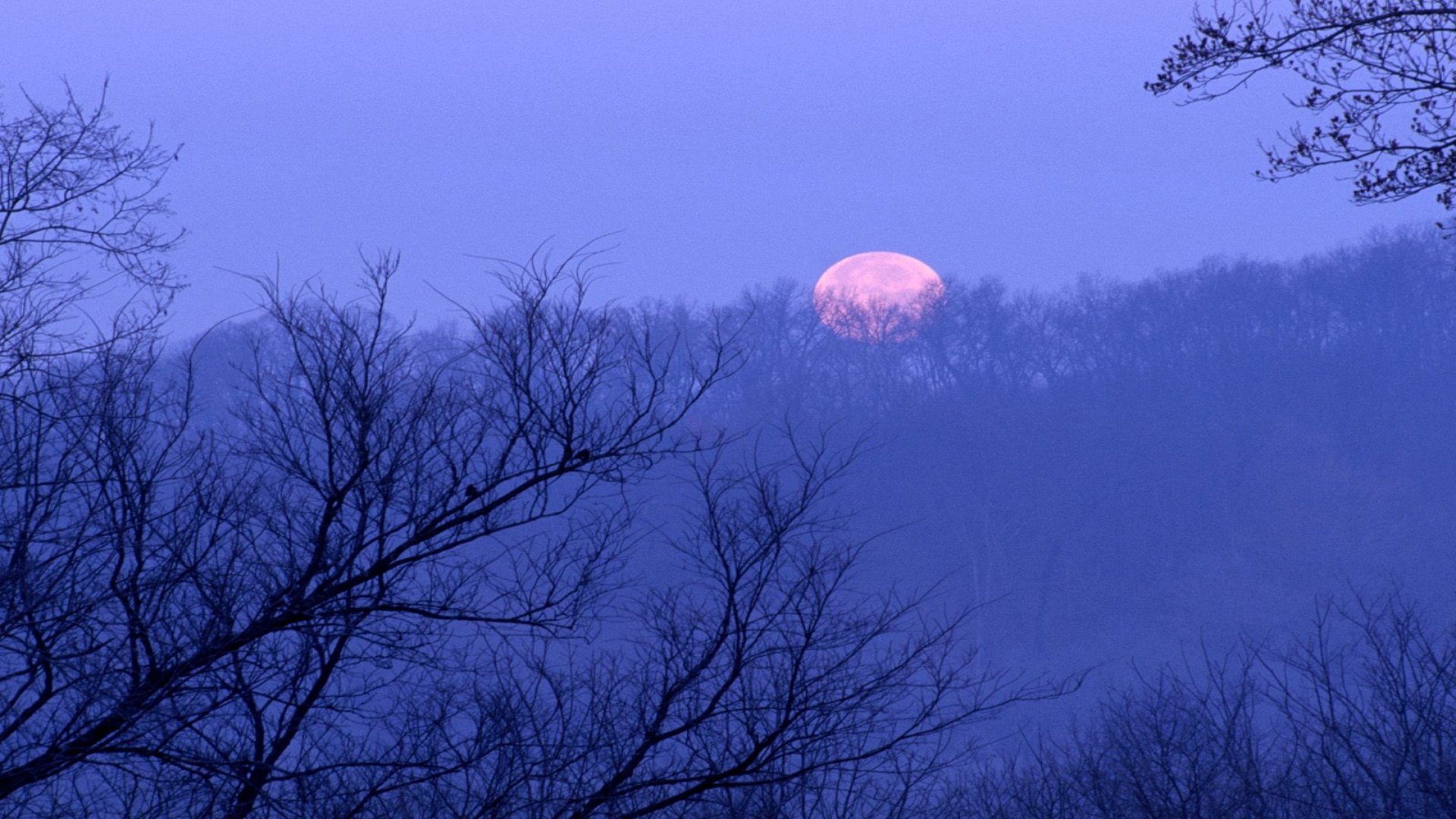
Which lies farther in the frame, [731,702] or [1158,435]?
[1158,435]

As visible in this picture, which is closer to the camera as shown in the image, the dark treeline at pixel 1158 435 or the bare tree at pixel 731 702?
the bare tree at pixel 731 702

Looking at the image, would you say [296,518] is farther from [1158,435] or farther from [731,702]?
[1158,435]

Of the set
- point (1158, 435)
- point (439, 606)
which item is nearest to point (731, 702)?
point (439, 606)

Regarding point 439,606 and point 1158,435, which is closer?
point 439,606

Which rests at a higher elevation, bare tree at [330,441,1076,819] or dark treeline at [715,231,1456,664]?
dark treeline at [715,231,1456,664]

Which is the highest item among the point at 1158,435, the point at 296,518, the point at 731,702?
the point at 1158,435

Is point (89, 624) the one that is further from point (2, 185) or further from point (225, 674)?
point (2, 185)

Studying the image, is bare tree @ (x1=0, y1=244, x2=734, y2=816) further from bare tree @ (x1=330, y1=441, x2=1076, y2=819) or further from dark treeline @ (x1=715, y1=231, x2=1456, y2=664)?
dark treeline @ (x1=715, y1=231, x2=1456, y2=664)

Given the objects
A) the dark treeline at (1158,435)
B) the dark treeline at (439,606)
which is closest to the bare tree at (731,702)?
the dark treeline at (439,606)

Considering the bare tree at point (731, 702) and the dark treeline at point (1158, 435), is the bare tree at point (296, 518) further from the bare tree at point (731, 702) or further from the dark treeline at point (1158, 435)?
the dark treeline at point (1158, 435)

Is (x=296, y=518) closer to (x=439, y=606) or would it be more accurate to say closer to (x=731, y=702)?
(x=439, y=606)

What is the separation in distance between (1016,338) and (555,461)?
4375 centimetres

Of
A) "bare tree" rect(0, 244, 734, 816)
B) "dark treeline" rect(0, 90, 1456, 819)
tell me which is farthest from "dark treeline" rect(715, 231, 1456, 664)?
"bare tree" rect(0, 244, 734, 816)

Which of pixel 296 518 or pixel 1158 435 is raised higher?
pixel 1158 435
